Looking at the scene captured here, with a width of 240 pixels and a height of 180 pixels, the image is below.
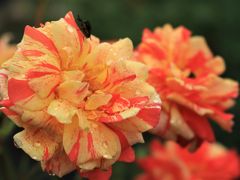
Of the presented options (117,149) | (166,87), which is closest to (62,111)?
(117,149)

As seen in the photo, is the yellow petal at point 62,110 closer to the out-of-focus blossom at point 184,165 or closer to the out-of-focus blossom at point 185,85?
the out-of-focus blossom at point 185,85

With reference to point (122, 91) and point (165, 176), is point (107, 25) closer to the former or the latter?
point (165, 176)

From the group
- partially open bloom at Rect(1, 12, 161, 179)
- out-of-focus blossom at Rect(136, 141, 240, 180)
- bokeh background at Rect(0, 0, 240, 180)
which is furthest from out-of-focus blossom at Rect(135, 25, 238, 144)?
bokeh background at Rect(0, 0, 240, 180)

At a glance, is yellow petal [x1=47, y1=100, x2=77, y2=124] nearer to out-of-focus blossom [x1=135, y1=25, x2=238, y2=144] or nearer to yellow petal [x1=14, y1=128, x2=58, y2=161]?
yellow petal [x1=14, y1=128, x2=58, y2=161]

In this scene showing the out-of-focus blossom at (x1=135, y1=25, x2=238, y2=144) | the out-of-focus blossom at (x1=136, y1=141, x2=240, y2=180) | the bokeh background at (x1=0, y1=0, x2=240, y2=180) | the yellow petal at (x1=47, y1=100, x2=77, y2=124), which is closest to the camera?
the yellow petal at (x1=47, y1=100, x2=77, y2=124)

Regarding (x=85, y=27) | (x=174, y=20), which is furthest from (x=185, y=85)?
(x=174, y=20)

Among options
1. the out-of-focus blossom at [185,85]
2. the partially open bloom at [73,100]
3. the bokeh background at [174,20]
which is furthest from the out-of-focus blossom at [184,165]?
the bokeh background at [174,20]

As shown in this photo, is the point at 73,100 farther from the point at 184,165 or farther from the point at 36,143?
the point at 184,165
